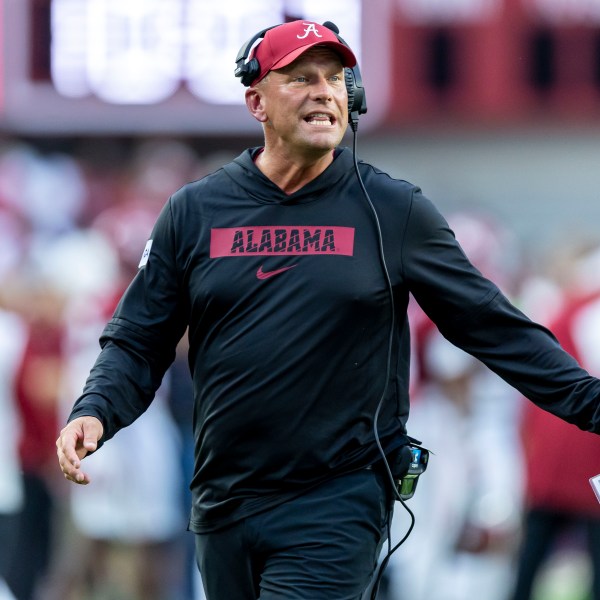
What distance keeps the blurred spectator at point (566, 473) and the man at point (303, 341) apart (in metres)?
2.87

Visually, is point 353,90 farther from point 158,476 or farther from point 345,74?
point 158,476

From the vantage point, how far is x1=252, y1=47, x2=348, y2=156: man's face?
4.05m

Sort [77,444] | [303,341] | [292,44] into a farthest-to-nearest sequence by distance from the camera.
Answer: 1. [292,44]
2. [303,341]
3. [77,444]

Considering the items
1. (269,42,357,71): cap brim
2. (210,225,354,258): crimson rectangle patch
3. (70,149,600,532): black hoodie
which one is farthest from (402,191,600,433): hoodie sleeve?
(269,42,357,71): cap brim

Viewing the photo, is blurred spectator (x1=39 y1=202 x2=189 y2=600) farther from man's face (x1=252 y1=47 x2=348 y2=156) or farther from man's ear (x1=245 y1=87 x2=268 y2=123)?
man's face (x1=252 y1=47 x2=348 y2=156)

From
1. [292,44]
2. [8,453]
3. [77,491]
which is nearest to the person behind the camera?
[292,44]

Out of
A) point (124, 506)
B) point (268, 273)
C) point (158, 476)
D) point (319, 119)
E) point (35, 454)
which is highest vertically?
point (319, 119)

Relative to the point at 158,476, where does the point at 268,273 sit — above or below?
above

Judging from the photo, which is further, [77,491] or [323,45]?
[77,491]

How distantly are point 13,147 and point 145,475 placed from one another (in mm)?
10466

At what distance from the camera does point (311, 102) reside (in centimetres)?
406

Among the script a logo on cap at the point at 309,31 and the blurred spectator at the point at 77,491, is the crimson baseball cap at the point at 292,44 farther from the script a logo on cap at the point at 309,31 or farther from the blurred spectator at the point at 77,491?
the blurred spectator at the point at 77,491

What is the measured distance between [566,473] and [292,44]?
3.45 metres

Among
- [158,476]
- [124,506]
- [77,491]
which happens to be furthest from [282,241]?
A: [77,491]
